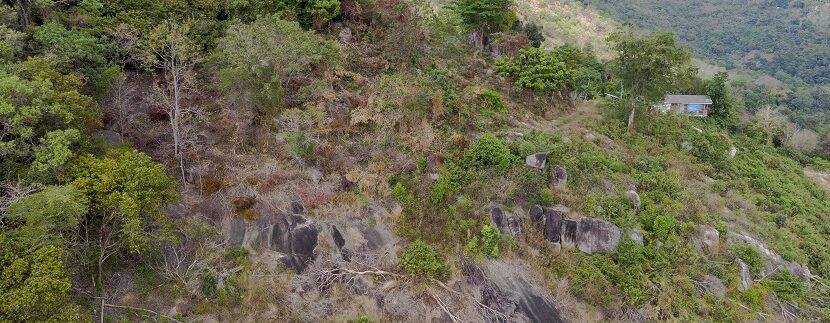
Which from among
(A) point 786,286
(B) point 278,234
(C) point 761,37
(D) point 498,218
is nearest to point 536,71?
(D) point 498,218

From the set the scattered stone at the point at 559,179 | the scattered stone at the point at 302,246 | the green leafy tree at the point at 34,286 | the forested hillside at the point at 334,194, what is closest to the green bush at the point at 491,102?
the forested hillside at the point at 334,194

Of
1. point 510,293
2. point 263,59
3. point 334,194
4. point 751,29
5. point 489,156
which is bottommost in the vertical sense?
point 751,29

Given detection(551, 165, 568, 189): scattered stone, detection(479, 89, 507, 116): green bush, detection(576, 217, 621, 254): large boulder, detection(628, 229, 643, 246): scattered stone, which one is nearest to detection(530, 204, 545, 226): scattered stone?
detection(576, 217, 621, 254): large boulder

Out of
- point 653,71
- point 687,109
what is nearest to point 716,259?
point 653,71

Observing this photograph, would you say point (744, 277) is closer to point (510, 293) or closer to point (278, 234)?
point (510, 293)

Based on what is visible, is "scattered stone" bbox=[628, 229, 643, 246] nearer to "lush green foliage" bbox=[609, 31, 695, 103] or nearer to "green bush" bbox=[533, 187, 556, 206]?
"green bush" bbox=[533, 187, 556, 206]
